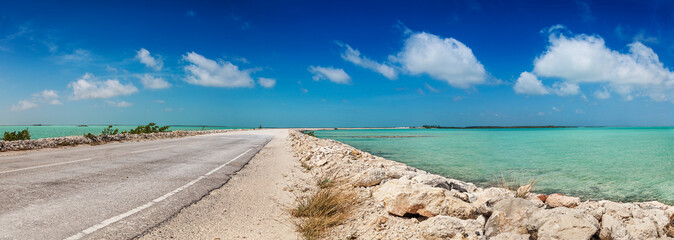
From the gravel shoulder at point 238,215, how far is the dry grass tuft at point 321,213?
18 centimetres

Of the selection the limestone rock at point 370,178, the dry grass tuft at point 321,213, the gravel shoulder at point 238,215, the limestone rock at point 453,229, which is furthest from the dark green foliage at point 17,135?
the limestone rock at point 453,229

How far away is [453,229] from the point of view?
4.45 metres

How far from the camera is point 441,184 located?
677 cm

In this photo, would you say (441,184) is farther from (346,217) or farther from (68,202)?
(68,202)

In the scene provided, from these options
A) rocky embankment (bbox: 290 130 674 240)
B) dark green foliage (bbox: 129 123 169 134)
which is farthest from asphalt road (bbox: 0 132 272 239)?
dark green foliage (bbox: 129 123 169 134)

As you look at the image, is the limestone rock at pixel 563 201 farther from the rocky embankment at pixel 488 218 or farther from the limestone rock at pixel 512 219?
the limestone rock at pixel 512 219

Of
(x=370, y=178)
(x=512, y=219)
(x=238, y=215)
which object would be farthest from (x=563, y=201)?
(x=238, y=215)

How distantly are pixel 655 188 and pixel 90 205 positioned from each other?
16.5 m

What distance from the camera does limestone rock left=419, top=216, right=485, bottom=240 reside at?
441 cm

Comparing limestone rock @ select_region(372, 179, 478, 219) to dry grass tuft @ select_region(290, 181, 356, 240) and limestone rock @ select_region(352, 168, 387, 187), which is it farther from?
limestone rock @ select_region(352, 168, 387, 187)

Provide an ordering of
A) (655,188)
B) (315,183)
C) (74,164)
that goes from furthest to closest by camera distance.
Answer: (655,188) < (74,164) < (315,183)

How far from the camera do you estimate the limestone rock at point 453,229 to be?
441 cm

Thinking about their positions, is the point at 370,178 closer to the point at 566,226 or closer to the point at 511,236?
the point at 511,236

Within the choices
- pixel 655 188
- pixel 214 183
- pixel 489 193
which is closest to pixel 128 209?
pixel 214 183
